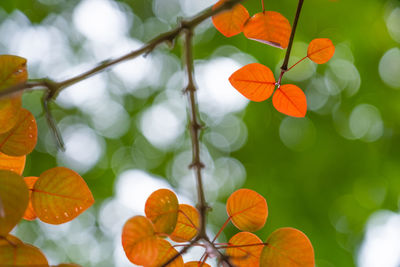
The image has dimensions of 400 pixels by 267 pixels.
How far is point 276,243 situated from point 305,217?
1.58 meters

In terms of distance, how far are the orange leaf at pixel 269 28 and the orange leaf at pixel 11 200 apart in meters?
0.27

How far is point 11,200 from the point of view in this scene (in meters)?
0.27

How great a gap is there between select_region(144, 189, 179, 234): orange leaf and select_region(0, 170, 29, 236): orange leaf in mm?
108

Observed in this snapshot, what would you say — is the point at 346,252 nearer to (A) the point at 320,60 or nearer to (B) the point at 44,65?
(A) the point at 320,60

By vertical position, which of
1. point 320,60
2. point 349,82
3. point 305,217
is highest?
point 320,60

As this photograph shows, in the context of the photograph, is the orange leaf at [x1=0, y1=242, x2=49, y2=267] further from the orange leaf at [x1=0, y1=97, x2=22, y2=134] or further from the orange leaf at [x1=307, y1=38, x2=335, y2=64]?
the orange leaf at [x1=307, y1=38, x2=335, y2=64]

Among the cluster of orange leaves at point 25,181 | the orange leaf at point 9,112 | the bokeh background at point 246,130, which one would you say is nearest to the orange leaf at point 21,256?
the cluster of orange leaves at point 25,181

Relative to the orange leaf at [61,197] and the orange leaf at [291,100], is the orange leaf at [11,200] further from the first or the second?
the orange leaf at [291,100]

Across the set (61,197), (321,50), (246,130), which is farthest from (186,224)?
(246,130)

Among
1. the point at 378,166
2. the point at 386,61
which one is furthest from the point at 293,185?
the point at 386,61

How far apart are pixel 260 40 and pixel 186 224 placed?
22cm

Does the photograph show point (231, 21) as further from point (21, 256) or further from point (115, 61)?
point (21, 256)

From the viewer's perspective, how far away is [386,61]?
74.1 inches

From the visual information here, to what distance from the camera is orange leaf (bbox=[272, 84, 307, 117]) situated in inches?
15.1
